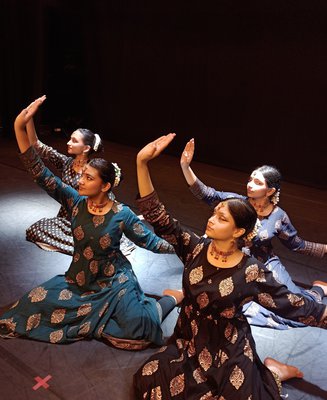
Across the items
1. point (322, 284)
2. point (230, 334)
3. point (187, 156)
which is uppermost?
point (187, 156)

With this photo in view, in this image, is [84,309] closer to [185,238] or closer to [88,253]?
[88,253]

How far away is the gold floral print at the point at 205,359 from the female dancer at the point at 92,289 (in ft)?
1.75

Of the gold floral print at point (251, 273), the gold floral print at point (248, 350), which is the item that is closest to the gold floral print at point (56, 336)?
the gold floral print at point (248, 350)

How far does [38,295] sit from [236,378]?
4.30 ft

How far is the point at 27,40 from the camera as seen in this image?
7074mm

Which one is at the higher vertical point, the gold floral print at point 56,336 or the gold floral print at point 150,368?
the gold floral print at point 150,368

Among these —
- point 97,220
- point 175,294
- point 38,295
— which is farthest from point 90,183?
point 175,294

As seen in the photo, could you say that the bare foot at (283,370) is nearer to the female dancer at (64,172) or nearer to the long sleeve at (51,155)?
→ the female dancer at (64,172)

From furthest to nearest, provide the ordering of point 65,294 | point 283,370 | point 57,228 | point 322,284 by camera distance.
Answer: point 57,228
point 322,284
point 65,294
point 283,370

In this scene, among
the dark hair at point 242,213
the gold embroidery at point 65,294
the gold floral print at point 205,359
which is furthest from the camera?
the gold embroidery at point 65,294

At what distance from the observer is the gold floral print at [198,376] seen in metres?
2.02

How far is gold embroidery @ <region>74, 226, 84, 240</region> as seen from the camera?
8.46 feet

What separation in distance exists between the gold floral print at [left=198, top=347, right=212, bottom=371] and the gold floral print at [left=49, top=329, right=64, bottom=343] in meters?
0.92

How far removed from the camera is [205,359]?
80.7 inches
